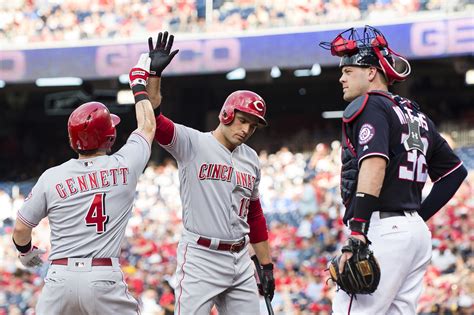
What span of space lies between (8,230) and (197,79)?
5.48 meters

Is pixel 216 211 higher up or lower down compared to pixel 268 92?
higher up

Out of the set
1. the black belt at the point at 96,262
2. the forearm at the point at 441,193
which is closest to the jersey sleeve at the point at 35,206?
the black belt at the point at 96,262

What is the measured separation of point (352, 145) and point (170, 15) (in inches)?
459

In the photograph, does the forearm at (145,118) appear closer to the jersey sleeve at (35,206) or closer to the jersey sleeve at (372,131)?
the jersey sleeve at (35,206)

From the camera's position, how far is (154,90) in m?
4.80

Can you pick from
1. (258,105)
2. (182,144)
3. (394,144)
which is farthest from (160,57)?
(394,144)

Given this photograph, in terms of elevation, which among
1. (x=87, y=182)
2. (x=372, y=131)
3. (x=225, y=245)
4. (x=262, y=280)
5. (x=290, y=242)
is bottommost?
(x=290, y=242)

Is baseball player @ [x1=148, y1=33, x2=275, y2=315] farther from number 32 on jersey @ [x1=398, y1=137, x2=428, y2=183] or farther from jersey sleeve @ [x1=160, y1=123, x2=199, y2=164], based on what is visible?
number 32 on jersey @ [x1=398, y1=137, x2=428, y2=183]

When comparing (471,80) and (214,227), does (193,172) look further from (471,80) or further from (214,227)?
(471,80)

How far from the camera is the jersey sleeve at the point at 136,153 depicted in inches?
176

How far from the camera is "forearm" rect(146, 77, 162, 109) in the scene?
4789 mm

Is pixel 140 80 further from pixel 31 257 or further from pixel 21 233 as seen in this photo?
pixel 31 257

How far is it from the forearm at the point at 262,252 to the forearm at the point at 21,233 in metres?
1.54

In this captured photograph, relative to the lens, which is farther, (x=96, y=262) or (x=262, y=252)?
(x=262, y=252)
